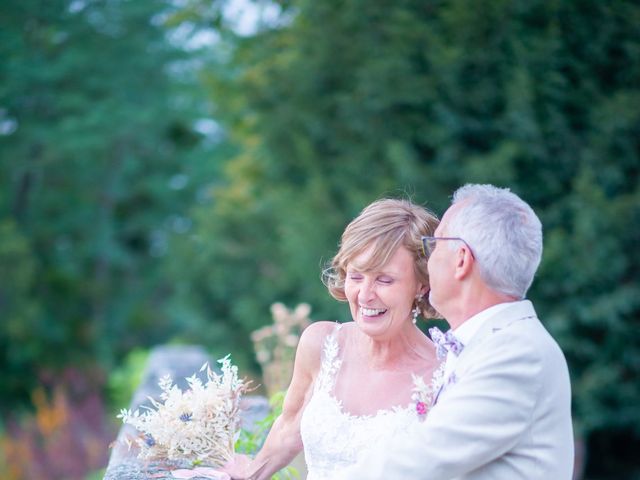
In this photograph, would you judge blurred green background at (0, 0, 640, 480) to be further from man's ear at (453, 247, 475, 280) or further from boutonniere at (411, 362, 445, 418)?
man's ear at (453, 247, 475, 280)

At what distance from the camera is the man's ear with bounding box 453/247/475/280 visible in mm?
2330

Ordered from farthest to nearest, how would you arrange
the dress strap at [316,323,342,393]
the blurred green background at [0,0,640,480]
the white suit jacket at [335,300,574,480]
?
the blurred green background at [0,0,640,480] < the dress strap at [316,323,342,393] < the white suit jacket at [335,300,574,480]

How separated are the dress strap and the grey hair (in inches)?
37.2

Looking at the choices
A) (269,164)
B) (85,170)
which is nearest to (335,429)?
(269,164)

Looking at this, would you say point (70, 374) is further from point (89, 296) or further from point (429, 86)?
point (429, 86)

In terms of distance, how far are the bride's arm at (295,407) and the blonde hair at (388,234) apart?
1.17 feet

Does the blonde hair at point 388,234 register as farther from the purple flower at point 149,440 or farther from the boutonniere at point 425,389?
the purple flower at point 149,440

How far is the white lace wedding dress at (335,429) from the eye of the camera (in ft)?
9.34

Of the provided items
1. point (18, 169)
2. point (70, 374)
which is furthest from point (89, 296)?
point (18, 169)

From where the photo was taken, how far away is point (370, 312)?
293 centimetres

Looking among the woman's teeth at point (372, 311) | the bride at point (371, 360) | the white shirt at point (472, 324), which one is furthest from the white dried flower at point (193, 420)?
the white shirt at point (472, 324)

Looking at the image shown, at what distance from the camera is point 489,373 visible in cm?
210

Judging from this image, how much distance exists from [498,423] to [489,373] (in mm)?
131

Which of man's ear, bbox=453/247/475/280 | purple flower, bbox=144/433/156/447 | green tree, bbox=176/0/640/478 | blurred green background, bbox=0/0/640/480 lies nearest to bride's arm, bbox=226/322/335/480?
purple flower, bbox=144/433/156/447
